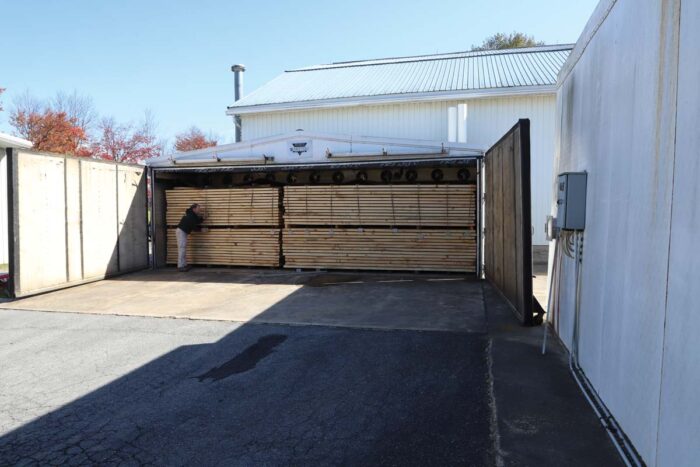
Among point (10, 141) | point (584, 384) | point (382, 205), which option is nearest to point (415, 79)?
point (382, 205)

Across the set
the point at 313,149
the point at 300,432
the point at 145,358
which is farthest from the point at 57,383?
the point at 313,149

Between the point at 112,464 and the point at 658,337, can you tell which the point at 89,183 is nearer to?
the point at 112,464

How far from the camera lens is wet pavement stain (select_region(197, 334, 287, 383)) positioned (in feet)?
17.0

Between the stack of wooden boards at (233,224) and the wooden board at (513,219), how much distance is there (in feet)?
20.0

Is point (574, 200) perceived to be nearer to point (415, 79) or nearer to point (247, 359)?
point (247, 359)

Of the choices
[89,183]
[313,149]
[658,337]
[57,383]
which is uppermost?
[313,149]

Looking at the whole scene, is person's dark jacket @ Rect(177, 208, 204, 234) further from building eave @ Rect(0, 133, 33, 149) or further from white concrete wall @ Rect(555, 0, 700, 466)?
white concrete wall @ Rect(555, 0, 700, 466)

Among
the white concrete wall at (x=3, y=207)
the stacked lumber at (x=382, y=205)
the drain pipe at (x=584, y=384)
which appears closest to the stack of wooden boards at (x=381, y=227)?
the stacked lumber at (x=382, y=205)

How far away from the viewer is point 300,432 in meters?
3.85

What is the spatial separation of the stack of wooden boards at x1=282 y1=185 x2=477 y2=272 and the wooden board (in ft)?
6.86

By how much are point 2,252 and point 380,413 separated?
14508mm

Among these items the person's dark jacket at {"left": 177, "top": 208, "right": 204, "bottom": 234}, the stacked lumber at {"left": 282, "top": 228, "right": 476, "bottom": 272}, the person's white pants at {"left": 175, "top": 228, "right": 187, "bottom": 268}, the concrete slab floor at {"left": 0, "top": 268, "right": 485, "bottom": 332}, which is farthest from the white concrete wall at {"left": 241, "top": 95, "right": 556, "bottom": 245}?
the person's white pants at {"left": 175, "top": 228, "right": 187, "bottom": 268}

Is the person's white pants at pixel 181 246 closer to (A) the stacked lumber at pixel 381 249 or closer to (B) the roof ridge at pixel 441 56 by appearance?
(A) the stacked lumber at pixel 381 249

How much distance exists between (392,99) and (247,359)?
11450mm
